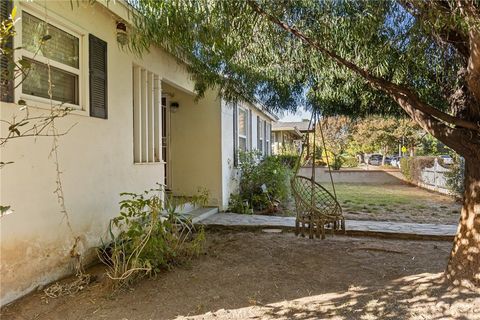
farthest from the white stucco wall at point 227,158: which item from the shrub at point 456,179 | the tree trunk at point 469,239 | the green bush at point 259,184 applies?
the shrub at point 456,179

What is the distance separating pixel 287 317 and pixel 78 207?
2534mm

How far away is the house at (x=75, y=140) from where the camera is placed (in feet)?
10.1

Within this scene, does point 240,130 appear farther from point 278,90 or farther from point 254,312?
point 254,312

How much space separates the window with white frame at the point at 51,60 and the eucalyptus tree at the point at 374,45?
1.05m

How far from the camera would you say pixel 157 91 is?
5781 mm

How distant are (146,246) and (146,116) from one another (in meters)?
2.49

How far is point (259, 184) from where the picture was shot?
930 cm

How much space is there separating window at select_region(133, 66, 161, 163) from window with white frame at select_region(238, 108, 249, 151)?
14.0 feet

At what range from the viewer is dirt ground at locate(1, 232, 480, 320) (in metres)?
2.86

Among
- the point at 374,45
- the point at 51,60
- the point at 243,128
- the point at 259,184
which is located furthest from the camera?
the point at 243,128

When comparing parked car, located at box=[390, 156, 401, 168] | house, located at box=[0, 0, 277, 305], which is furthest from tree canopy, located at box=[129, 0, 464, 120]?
parked car, located at box=[390, 156, 401, 168]

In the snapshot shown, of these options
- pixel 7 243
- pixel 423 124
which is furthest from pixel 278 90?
pixel 7 243

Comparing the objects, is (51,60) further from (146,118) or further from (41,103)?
(146,118)

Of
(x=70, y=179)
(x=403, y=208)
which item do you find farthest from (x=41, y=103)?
(x=403, y=208)
